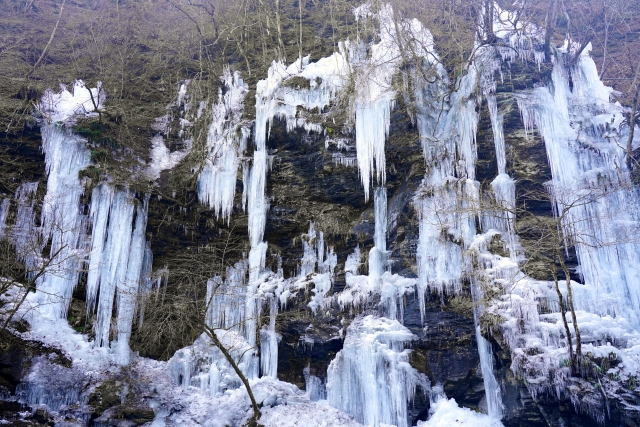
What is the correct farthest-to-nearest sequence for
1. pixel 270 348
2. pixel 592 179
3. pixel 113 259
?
1. pixel 113 259
2. pixel 270 348
3. pixel 592 179

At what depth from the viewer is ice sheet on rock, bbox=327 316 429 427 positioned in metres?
10.1

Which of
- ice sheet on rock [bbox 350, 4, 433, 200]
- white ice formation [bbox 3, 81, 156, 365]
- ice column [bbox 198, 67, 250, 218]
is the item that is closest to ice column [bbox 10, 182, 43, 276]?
white ice formation [bbox 3, 81, 156, 365]

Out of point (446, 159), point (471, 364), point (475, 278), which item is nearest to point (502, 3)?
point (446, 159)

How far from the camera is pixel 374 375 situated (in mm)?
10383

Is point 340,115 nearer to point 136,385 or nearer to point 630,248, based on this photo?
point 630,248

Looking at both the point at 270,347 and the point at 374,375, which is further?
the point at 270,347

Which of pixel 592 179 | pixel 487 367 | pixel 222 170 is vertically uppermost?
pixel 222 170

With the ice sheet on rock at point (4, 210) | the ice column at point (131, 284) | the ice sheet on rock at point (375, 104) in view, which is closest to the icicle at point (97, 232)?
the ice column at point (131, 284)

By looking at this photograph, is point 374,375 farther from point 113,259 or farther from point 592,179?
point 113,259

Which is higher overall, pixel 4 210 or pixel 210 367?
pixel 4 210

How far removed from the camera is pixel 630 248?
9344 mm

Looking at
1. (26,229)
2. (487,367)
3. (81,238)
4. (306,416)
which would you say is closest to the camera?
(487,367)

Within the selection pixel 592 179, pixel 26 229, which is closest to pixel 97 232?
pixel 26 229

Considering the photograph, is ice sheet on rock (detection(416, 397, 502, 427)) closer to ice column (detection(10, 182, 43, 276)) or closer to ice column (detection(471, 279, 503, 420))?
ice column (detection(471, 279, 503, 420))
